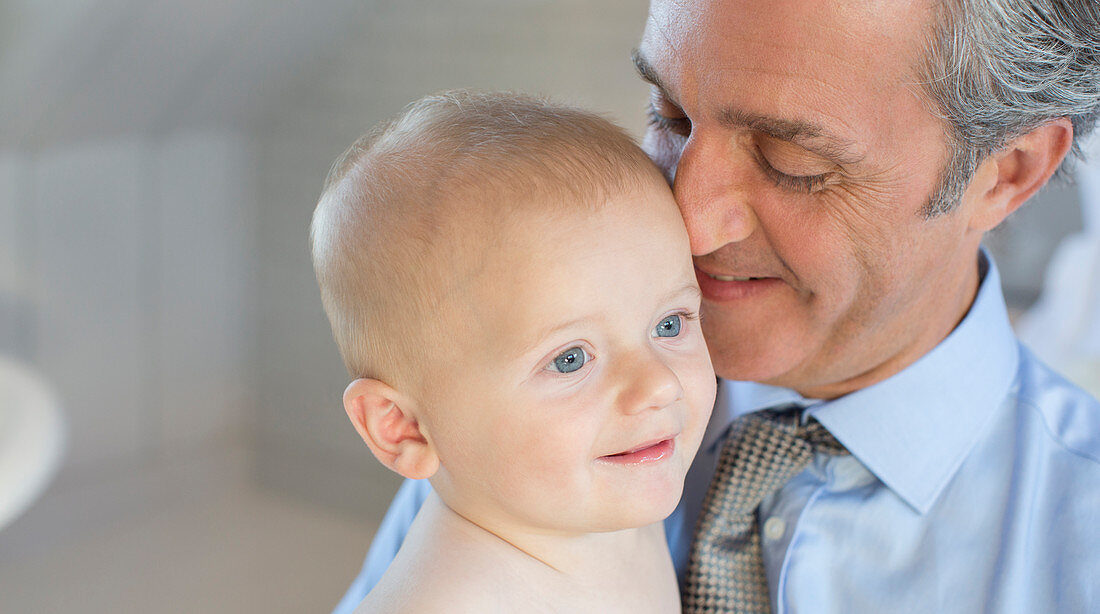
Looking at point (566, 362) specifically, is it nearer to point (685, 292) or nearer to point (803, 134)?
point (685, 292)

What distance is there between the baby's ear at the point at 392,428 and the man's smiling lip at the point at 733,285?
0.44 metres

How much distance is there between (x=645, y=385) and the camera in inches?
41.5

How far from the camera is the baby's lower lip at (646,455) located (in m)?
1.09

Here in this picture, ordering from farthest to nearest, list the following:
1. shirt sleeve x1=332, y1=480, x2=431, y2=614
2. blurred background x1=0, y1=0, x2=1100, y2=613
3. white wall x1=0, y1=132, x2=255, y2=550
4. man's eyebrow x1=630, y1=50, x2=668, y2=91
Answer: white wall x1=0, y1=132, x2=255, y2=550 < blurred background x1=0, y1=0, x2=1100, y2=613 < shirt sleeve x1=332, y1=480, x2=431, y2=614 < man's eyebrow x1=630, y1=50, x2=668, y2=91

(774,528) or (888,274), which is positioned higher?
(888,274)

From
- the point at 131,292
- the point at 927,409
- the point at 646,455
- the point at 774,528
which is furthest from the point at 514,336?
the point at 131,292

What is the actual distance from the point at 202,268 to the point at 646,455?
3302mm

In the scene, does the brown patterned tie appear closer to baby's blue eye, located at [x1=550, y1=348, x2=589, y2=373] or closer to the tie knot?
the tie knot

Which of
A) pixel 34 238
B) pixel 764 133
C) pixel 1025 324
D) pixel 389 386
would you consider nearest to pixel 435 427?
pixel 389 386

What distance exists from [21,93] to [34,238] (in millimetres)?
500

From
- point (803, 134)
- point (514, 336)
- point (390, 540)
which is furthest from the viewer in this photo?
point (390, 540)

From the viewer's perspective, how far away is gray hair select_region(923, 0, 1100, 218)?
1.16 metres

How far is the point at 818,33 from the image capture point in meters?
1.12

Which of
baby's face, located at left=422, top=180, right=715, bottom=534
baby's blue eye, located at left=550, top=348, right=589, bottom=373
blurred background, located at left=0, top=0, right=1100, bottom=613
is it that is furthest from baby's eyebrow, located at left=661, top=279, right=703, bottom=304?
blurred background, located at left=0, top=0, right=1100, bottom=613
